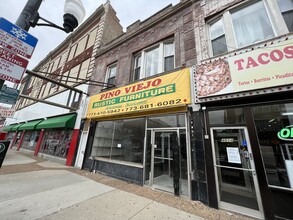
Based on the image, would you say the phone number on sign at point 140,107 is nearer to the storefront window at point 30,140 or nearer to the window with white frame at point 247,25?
the window with white frame at point 247,25

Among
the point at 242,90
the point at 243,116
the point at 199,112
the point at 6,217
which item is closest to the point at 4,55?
the point at 6,217

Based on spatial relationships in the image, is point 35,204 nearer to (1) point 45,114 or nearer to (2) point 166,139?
(2) point 166,139

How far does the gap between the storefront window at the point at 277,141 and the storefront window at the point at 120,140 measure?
4296mm

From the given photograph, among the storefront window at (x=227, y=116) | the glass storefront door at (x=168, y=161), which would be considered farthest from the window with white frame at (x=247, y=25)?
the glass storefront door at (x=168, y=161)

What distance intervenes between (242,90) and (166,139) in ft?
10.4

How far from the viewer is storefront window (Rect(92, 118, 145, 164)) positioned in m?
6.26

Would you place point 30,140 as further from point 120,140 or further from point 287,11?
point 287,11

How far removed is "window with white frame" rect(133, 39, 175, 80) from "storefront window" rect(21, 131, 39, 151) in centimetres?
1413

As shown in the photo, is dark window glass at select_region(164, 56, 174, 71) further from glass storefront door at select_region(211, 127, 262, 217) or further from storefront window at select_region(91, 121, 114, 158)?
storefront window at select_region(91, 121, 114, 158)

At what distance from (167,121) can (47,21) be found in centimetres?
484

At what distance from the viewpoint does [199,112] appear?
4711 millimetres

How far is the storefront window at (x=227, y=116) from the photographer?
4160 mm

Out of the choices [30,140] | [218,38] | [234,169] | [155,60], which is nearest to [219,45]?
[218,38]

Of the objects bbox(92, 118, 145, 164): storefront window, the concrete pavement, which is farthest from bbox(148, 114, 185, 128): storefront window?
the concrete pavement
